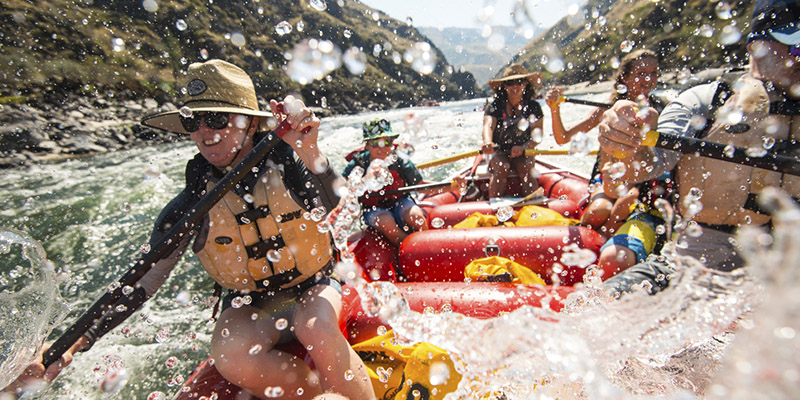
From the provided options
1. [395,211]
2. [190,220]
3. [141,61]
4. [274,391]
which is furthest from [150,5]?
[274,391]

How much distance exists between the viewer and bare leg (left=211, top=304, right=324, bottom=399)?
176 cm

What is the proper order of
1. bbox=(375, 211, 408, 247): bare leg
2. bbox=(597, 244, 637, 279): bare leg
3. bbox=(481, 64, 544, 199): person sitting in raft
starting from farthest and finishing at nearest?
1. bbox=(481, 64, 544, 199): person sitting in raft
2. bbox=(375, 211, 408, 247): bare leg
3. bbox=(597, 244, 637, 279): bare leg

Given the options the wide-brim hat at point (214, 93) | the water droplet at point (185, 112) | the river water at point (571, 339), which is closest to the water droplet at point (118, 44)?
the river water at point (571, 339)

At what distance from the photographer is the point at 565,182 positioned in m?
5.15

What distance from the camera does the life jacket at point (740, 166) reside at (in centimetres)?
188

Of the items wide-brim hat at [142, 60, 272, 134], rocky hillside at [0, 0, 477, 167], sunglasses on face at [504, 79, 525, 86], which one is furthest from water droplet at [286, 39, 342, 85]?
wide-brim hat at [142, 60, 272, 134]

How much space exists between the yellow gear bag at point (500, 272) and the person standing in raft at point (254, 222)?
1.28m

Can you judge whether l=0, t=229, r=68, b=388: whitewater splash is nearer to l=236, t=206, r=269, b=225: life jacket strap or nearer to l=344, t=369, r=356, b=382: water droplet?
l=236, t=206, r=269, b=225: life jacket strap

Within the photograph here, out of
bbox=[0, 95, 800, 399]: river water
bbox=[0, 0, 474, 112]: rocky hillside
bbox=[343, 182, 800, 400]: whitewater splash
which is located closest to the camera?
bbox=[0, 95, 800, 399]: river water

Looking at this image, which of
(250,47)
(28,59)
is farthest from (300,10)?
(28,59)

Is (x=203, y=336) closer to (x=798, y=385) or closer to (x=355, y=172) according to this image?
(x=355, y=172)

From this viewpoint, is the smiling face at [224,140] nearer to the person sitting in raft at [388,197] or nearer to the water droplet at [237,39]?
the person sitting in raft at [388,197]

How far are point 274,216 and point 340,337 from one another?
80 cm

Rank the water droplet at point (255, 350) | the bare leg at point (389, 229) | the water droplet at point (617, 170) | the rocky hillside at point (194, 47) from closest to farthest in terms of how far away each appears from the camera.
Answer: the water droplet at point (255, 350) → the water droplet at point (617, 170) → the bare leg at point (389, 229) → the rocky hillside at point (194, 47)
